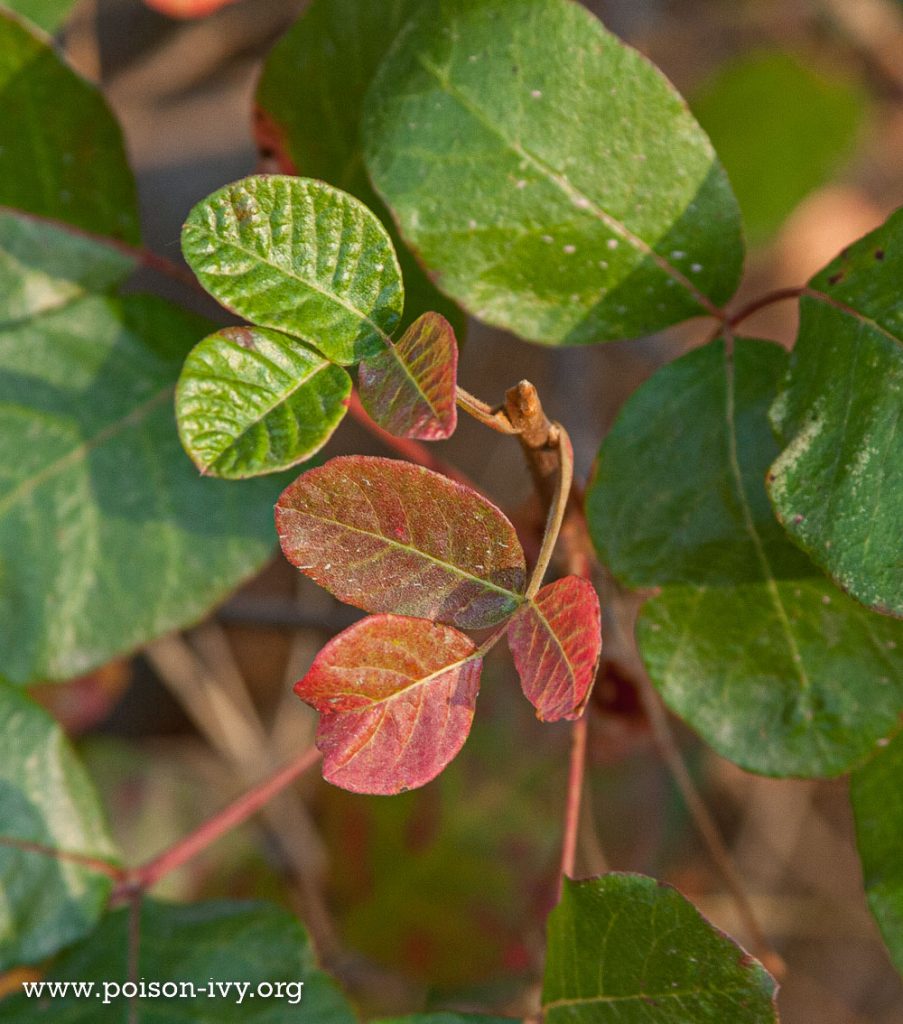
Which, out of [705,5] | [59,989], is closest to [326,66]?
[59,989]

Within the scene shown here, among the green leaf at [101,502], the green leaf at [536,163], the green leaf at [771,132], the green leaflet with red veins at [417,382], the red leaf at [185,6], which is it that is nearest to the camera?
the green leaflet with red veins at [417,382]

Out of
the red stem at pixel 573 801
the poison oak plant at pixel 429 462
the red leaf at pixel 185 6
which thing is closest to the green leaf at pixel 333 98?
the poison oak plant at pixel 429 462

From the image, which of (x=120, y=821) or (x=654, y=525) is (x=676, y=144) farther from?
(x=120, y=821)

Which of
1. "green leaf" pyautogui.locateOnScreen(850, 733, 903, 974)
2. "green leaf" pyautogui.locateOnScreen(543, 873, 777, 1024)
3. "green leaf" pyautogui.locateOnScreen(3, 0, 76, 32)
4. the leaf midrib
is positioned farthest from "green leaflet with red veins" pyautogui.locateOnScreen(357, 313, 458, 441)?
"green leaf" pyautogui.locateOnScreen(3, 0, 76, 32)

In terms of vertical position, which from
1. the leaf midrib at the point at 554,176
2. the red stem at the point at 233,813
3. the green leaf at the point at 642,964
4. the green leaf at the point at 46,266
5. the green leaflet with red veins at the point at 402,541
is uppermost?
the leaf midrib at the point at 554,176

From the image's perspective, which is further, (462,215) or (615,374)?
(615,374)

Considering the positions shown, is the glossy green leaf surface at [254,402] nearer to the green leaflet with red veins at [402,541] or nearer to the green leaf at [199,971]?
the green leaflet with red veins at [402,541]

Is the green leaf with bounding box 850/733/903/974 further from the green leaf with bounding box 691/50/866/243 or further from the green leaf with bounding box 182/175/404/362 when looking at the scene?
the green leaf with bounding box 691/50/866/243
